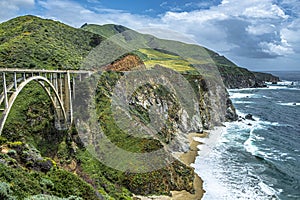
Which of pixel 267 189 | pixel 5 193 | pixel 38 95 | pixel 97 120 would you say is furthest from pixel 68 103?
pixel 267 189

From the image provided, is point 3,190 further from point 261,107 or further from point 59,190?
point 261,107

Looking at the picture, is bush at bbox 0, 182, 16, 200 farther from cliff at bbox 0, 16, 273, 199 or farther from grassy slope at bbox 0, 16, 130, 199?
grassy slope at bbox 0, 16, 130, 199

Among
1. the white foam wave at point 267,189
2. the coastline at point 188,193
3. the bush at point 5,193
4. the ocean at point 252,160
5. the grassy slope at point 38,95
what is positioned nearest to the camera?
the bush at point 5,193

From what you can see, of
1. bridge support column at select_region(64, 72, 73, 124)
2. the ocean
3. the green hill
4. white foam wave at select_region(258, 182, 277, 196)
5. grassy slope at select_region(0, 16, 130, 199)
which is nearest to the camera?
grassy slope at select_region(0, 16, 130, 199)

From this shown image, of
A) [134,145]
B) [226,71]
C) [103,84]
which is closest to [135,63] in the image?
[103,84]

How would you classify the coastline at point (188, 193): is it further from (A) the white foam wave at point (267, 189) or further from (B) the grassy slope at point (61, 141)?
(A) the white foam wave at point (267, 189)

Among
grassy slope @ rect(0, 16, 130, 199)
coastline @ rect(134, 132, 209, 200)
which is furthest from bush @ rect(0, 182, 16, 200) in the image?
coastline @ rect(134, 132, 209, 200)

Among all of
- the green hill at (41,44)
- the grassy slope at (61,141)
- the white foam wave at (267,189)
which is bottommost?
the white foam wave at (267,189)

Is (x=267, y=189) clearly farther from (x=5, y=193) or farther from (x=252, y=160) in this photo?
(x=5, y=193)

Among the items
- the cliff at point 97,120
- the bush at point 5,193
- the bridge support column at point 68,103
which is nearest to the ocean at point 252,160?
the cliff at point 97,120
